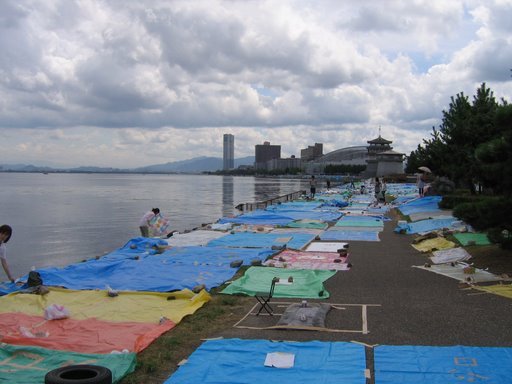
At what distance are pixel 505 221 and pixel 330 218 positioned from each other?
49.5 feet

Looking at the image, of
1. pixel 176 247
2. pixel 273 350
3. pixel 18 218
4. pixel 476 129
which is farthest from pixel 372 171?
pixel 273 350

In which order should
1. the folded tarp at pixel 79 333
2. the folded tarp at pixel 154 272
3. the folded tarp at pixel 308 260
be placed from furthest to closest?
the folded tarp at pixel 308 260 < the folded tarp at pixel 154 272 < the folded tarp at pixel 79 333

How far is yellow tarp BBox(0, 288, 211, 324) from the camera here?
8188 mm

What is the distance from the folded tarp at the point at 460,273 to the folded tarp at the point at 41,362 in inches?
288

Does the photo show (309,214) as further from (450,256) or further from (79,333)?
(79,333)

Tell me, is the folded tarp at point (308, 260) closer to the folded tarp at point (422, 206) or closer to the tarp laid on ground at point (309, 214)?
the tarp laid on ground at point (309, 214)

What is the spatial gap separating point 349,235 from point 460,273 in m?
8.13

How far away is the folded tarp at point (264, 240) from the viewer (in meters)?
16.6

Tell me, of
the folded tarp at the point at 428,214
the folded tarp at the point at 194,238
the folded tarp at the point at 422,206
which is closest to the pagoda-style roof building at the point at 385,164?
the folded tarp at the point at 422,206

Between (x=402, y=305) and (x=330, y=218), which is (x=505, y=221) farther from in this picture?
(x=330, y=218)

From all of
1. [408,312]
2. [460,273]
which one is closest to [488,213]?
[460,273]

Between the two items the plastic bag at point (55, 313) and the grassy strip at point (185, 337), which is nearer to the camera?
the grassy strip at point (185, 337)

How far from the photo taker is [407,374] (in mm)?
5625

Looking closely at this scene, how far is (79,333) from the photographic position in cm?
725
